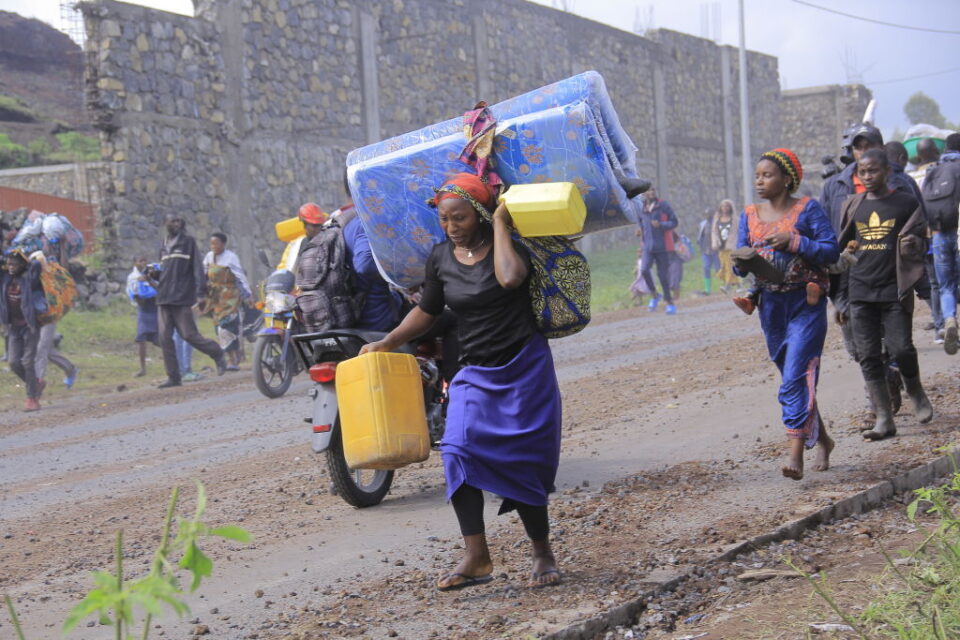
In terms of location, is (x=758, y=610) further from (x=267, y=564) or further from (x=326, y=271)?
(x=326, y=271)

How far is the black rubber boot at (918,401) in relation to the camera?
7.60m

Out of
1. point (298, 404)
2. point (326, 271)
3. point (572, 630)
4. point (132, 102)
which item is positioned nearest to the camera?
point (572, 630)

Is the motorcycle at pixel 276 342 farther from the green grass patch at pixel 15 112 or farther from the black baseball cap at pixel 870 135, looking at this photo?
the green grass patch at pixel 15 112

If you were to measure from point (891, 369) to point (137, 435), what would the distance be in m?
6.85

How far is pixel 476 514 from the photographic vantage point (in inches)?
188

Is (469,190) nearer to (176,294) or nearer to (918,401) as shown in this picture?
(918,401)

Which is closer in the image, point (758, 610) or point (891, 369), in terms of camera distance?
point (758, 610)

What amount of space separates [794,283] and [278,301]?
7.46 m

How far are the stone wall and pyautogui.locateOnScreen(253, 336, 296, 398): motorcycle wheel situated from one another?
129ft

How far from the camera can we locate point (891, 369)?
7930 millimetres

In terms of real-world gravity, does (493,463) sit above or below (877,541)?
above

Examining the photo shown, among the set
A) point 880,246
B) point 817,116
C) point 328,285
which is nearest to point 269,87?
point 328,285

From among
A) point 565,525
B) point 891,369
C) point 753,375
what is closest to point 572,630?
point 565,525

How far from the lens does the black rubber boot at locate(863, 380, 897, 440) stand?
7.26 m
